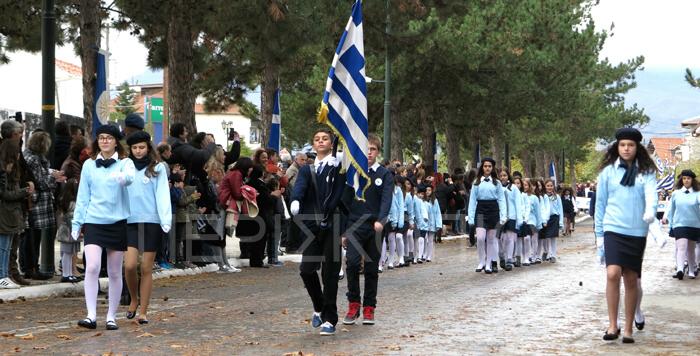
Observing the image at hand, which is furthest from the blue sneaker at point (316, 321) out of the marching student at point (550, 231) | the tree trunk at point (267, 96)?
the tree trunk at point (267, 96)

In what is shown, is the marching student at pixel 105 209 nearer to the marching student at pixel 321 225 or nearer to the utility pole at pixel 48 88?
the marching student at pixel 321 225

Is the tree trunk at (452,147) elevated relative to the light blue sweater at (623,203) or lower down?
elevated

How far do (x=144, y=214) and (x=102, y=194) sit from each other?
496 millimetres

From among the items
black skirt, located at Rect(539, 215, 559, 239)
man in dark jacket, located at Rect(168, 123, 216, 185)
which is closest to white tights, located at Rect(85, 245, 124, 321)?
man in dark jacket, located at Rect(168, 123, 216, 185)

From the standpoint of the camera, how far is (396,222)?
841 inches

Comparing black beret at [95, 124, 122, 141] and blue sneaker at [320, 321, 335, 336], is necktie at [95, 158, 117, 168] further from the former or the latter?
blue sneaker at [320, 321, 335, 336]

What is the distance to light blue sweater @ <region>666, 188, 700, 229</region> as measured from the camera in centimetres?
2002

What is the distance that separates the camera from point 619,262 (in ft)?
34.3

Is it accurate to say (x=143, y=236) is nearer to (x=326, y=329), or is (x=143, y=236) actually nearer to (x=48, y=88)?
(x=326, y=329)

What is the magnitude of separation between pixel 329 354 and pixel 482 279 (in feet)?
31.0

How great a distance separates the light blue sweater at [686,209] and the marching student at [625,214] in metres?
9.72

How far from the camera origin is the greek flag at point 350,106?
11273 millimetres

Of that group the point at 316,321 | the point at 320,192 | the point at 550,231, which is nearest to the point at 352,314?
the point at 316,321

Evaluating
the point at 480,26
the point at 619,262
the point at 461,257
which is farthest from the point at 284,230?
the point at 480,26
